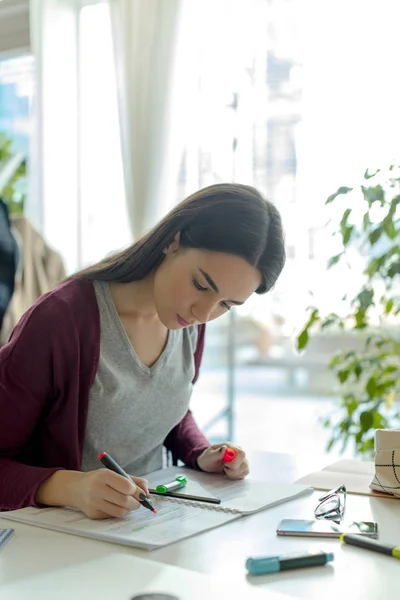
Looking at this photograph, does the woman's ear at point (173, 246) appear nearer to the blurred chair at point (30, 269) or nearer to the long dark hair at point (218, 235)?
the long dark hair at point (218, 235)

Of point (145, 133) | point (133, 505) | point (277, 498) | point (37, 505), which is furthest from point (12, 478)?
point (145, 133)

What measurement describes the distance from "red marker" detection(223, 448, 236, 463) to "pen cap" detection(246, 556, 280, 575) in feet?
1.64

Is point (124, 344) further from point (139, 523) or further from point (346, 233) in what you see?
point (346, 233)

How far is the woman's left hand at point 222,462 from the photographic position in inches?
55.8

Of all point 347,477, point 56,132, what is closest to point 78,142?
point 56,132

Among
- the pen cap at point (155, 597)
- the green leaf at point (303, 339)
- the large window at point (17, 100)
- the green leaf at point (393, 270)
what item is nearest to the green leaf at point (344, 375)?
the green leaf at point (303, 339)

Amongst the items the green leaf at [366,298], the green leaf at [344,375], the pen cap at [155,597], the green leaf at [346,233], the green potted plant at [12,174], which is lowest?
the pen cap at [155,597]

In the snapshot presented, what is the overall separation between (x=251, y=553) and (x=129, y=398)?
20.0 inches

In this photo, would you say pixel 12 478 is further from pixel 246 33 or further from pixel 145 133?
pixel 246 33

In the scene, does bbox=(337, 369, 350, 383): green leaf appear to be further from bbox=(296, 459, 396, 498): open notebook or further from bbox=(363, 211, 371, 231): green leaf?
bbox=(296, 459, 396, 498): open notebook

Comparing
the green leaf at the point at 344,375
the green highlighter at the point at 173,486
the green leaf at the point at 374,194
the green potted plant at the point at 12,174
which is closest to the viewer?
the green highlighter at the point at 173,486

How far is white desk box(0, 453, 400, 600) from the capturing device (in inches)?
34.7

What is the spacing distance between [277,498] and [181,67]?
2219mm

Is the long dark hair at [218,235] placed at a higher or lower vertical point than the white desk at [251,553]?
higher
